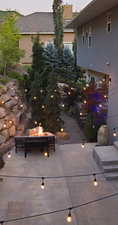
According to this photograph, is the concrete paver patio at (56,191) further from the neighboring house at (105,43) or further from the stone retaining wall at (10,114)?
the neighboring house at (105,43)

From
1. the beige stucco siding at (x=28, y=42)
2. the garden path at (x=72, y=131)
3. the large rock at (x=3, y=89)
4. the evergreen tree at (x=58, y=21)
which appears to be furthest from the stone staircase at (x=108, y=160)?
the beige stucco siding at (x=28, y=42)

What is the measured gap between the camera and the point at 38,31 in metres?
31.1

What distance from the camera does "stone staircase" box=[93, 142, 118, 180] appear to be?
959cm

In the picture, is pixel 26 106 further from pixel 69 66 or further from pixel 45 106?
pixel 69 66

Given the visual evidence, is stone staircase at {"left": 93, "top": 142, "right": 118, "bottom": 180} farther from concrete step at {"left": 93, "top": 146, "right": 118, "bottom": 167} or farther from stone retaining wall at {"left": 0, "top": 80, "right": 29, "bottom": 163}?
stone retaining wall at {"left": 0, "top": 80, "right": 29, "bottom": 163}

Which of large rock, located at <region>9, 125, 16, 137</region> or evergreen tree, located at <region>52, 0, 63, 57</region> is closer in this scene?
large rock, located at <region>9, 125, 16, 137</region>

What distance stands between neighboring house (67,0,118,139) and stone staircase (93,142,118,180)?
1.92 m

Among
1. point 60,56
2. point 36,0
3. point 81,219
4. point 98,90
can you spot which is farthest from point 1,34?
point 36,0

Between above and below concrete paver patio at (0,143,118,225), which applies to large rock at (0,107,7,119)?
above

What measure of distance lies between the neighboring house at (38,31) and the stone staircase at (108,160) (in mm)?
21148

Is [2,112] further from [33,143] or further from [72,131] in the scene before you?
[72,131]

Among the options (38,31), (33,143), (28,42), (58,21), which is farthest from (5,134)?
(38,31)

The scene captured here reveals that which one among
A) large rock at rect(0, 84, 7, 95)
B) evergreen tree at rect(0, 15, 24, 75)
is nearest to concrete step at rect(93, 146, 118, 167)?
large rock at rect(0, 84, 7, 95)

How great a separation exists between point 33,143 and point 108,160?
336 cm
